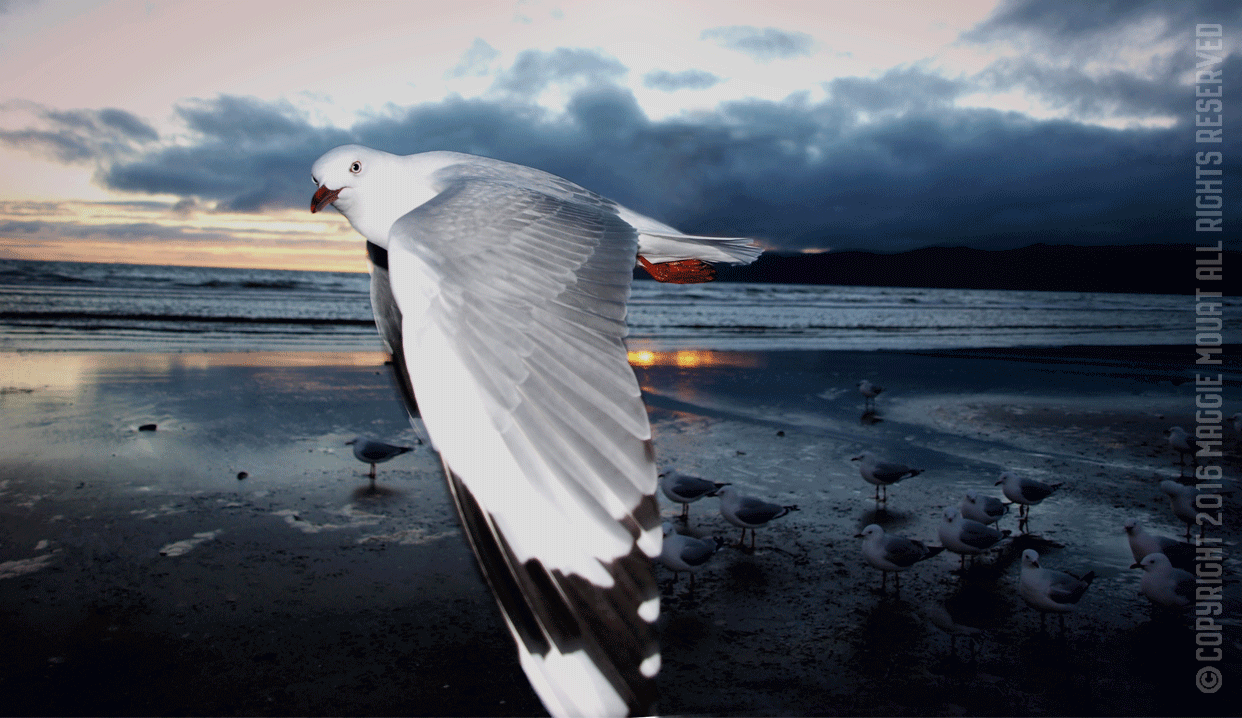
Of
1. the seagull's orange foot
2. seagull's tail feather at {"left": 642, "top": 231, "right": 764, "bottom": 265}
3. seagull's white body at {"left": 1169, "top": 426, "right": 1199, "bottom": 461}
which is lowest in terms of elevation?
seagull's white body at {"left": 1169, "top": 426, "right": 1199, "bottom": 461}

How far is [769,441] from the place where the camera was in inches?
270

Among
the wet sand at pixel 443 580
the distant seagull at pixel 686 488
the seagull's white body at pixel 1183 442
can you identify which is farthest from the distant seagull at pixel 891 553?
the seagull's white body at pixel 1183 442

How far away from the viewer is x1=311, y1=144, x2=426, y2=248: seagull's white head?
238cm

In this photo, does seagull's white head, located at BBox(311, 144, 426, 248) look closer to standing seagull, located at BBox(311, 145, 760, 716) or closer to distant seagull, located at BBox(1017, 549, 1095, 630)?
standing seagull, located at BBox(311, 145, 760, 716)

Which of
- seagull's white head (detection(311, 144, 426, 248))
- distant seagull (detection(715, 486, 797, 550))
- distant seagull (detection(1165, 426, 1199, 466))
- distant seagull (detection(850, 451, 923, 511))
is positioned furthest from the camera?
distant seagull (detection(1165, 426, 1199, 466))

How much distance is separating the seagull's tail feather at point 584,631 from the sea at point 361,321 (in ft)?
40.9

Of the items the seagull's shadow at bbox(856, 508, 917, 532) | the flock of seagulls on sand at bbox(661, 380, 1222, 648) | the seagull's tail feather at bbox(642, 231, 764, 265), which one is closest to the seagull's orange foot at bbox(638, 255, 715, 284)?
the seagull's tail feather at bbox(642, 231, 764, 265)

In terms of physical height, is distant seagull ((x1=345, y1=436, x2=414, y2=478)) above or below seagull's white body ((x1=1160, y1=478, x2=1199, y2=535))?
above

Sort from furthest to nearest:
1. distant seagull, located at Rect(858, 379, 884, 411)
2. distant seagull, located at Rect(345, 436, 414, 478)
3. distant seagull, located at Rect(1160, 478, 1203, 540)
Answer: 1. distant seagull, located at Rect(858, 379, 884, 411)
2. distant seagull, located at Rect(345, 436, 414, 478)
3. distant seagull, located at Rect(1160, 478, 1203, 540)

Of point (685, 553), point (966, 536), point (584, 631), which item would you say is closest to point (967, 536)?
point (966, 536)

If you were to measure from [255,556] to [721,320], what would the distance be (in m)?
19.1

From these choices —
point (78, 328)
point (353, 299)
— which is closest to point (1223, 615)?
point (78, 328)

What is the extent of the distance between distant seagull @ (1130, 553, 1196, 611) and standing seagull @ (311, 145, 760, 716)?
3377 mm

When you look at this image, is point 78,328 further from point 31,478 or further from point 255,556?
point 255,556
